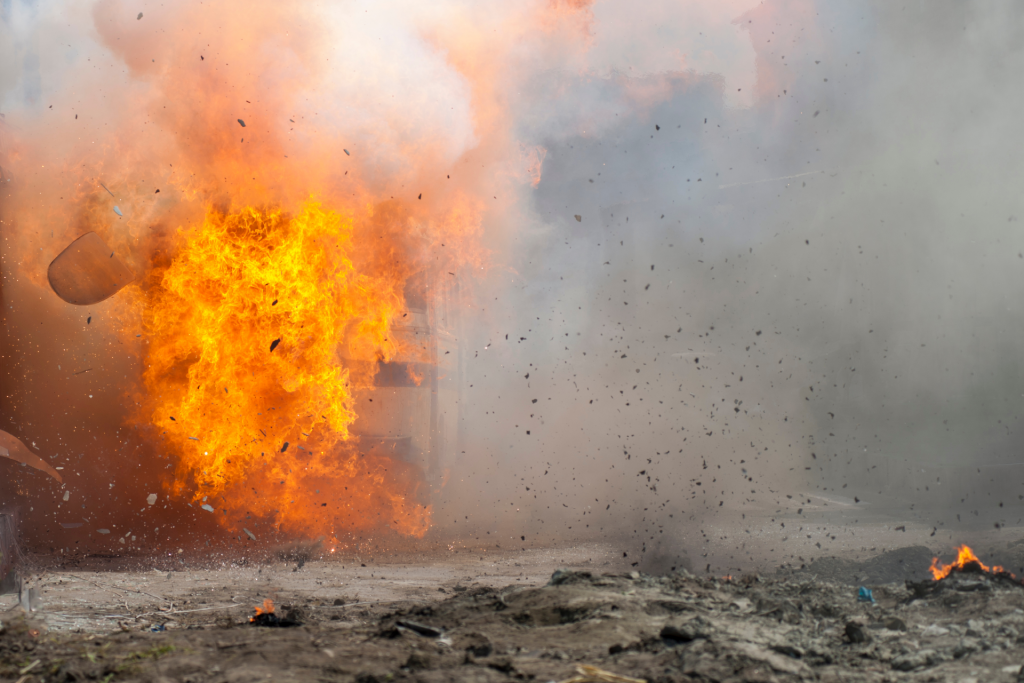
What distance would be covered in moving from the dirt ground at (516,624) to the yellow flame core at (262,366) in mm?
734

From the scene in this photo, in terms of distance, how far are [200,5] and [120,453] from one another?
466 centimetres

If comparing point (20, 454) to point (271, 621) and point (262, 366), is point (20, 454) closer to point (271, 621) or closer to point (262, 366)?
point (262, 366)

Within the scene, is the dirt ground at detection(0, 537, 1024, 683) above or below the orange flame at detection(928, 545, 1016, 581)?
below

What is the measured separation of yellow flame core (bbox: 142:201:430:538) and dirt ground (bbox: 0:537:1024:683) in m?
0.73

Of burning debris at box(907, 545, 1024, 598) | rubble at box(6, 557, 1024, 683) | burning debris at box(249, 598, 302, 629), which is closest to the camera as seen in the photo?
rubble at box(6, 557, 1024, 683)

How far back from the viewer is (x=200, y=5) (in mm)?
6367

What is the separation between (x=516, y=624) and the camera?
4363 millimetres

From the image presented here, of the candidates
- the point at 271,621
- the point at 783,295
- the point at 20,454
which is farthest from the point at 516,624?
the point at 20,454

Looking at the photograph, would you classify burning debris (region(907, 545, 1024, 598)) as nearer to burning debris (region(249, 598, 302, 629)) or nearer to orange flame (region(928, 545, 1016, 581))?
orange flame (region(928, 545, 1016, 581))

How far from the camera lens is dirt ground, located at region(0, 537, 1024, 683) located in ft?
11.2

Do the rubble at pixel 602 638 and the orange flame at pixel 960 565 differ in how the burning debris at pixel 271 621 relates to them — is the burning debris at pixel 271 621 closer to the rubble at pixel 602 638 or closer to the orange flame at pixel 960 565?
the rubble at pixel 602 638

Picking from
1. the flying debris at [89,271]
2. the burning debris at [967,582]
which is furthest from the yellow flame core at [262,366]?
the burning debris at [967,582]

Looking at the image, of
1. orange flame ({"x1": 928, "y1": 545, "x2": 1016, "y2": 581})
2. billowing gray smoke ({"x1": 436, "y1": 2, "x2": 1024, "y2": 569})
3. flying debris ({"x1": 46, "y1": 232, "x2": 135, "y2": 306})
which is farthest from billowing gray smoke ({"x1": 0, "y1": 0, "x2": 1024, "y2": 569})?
orange flame ({"x1": 928, "y1": 545, "x2": 1016, "y2": 581})

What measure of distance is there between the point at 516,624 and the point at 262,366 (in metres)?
3.89
